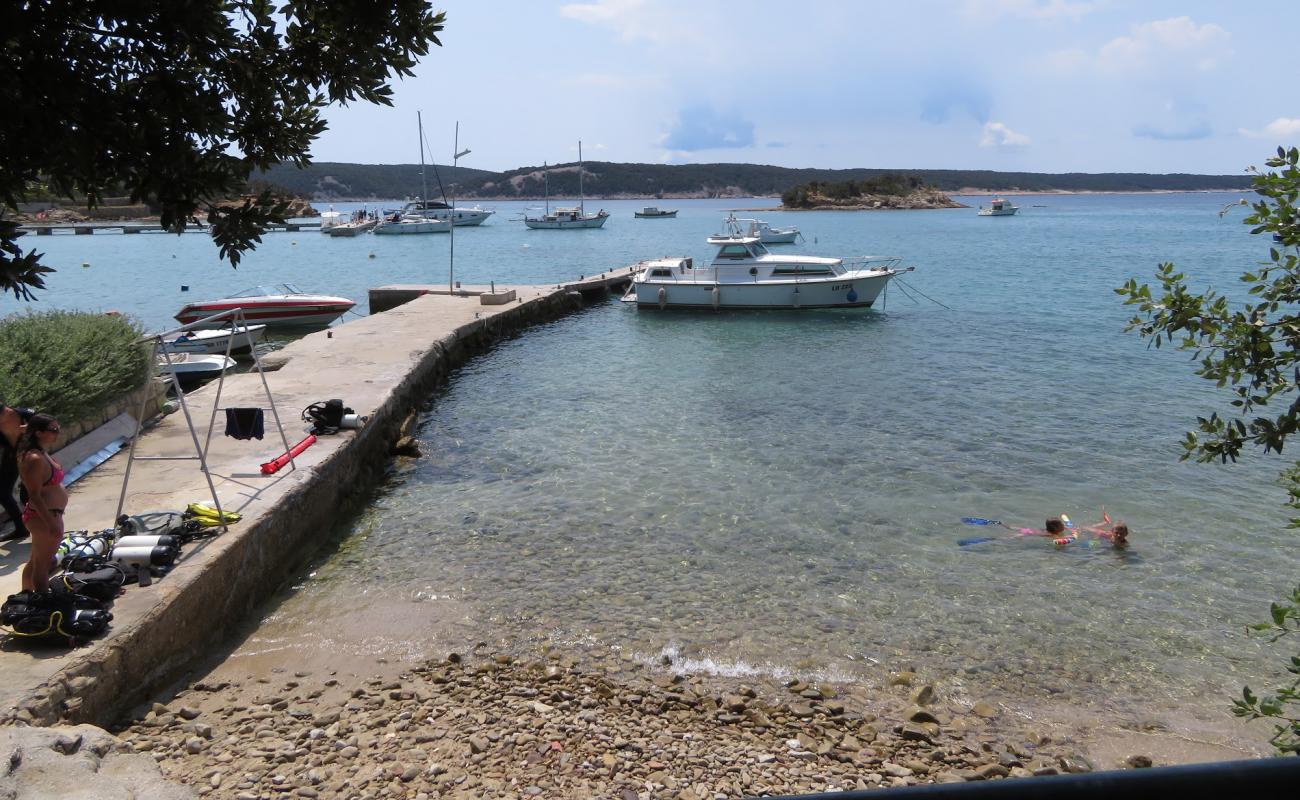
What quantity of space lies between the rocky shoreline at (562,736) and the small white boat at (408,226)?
97788 mm

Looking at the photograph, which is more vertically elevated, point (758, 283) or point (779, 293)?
point (758, 283)

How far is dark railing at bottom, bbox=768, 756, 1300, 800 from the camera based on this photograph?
105 cm

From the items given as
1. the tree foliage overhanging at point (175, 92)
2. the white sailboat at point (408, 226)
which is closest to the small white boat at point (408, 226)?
the white sailboat at point (408, 226)

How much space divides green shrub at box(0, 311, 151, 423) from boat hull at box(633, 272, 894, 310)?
21418 mm

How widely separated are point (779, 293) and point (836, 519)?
21.5m

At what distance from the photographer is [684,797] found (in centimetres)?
659

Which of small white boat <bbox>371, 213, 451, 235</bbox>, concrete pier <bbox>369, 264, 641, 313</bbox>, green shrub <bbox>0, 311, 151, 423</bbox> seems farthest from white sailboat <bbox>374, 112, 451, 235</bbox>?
green shrub <bbox>0, 311, 151, 423</bbox>

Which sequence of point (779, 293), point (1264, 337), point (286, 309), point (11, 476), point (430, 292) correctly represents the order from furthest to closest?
point (430, 292) < point (779, 293) < point (286, 309) < point (11, 476) < point (1264, 337)

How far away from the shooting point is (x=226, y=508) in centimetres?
1002

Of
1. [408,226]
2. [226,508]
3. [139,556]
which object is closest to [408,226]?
[408,226]

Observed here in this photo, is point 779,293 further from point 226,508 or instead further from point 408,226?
point 408,226

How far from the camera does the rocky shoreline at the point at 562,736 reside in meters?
6.72

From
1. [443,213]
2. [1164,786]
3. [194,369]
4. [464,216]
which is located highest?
[443,213]

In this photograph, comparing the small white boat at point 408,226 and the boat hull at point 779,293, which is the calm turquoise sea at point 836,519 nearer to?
the boat hull at point 779,293
